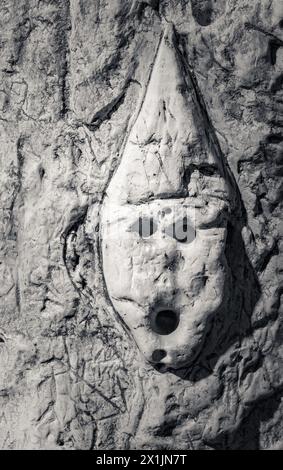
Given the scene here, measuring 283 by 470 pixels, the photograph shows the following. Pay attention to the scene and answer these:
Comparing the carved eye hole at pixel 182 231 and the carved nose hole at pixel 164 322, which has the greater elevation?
the carved eye hole at pixel 182 231

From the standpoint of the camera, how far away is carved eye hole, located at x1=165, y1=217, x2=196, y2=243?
1449 mm

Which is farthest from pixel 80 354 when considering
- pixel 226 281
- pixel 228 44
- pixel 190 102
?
pixel 228 44

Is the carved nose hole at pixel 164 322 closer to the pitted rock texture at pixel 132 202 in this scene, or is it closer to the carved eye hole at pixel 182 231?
the pitted rock texture at pixel 132 202

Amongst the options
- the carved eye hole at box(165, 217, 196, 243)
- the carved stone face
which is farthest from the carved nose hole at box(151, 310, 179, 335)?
the carved eye hole at box(165, 217, 196, 243)

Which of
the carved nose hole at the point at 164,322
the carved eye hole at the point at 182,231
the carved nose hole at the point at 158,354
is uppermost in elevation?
the carved eye hole at the point at 182,231

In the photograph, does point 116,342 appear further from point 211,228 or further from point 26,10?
point 26,10

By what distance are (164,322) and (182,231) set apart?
16cm

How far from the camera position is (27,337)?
155 cm

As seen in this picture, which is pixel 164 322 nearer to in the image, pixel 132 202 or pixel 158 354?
pixel 158 354


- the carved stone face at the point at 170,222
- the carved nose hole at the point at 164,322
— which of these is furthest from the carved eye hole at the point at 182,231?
the carved nose hole at the point at 164,322

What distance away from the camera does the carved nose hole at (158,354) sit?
58.2 inches

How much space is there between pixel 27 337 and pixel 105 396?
0.59 ft

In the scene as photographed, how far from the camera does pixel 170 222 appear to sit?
1.45 meters

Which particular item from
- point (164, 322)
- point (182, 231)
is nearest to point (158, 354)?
point (164, 322)
